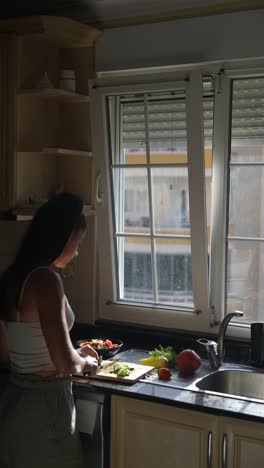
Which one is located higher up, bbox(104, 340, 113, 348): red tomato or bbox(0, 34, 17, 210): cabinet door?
bbox(0, 34, 17, 210): cabinet door

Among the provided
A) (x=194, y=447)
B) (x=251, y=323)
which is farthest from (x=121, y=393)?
(x=251, y=323)

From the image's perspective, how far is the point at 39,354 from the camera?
2229 mm

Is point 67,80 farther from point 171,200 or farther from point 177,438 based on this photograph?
point 177,438

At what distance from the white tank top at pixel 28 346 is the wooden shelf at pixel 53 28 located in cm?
138

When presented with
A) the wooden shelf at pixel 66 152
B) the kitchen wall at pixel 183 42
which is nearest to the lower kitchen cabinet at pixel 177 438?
the wooden shelf at pixel 66 152

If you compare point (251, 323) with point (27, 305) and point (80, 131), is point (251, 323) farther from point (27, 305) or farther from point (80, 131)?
point (80, 131)

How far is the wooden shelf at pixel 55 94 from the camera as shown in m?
2.91

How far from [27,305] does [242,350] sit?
3.68ft

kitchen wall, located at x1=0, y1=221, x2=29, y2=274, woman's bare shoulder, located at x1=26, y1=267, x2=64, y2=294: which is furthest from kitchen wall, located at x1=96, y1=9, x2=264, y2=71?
woman's bare shoulder, located at x1=26, y1=267, x2=64, y2=294

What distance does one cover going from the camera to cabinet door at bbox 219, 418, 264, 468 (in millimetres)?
2156

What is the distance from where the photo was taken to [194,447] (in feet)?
7.48

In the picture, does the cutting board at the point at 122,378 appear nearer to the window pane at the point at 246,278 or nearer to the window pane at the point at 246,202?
the window pane at the point at 246,278

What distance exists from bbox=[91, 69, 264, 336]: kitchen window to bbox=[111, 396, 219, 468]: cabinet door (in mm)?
677

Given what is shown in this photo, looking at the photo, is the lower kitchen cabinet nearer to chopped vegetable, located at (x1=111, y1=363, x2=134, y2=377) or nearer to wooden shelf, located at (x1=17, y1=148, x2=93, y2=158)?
chopped vegetable, located at (x1=111, y1=363, x2=134, y2=377)
